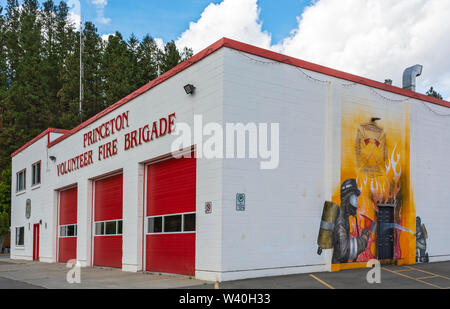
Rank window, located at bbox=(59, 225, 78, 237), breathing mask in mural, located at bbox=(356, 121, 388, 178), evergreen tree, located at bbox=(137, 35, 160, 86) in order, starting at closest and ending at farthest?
breathing mask in mural, located at bbox=(356, 121, 388, 178) → window, located at bbox=(59, 225, 78, 237) → evergreen tree, located at bbox=(137, 35, 160, 86)

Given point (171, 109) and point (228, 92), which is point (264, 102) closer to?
point (228, 92)

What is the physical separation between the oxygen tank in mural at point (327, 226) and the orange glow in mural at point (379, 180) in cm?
35

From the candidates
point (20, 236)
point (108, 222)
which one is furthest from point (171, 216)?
point (20, 236)

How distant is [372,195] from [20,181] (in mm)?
28614

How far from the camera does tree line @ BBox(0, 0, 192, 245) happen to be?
4725cm

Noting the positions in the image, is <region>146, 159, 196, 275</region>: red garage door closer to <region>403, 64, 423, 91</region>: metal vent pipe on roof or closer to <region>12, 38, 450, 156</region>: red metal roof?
<region>12, 38, 450, 156</region>: red metal roof

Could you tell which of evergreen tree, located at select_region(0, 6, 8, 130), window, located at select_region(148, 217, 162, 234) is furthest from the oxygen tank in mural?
evergreen tree, located at select_region(0, 6, 8, 130)

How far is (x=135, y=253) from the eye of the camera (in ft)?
63.2

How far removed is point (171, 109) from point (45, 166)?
17134 millimetres

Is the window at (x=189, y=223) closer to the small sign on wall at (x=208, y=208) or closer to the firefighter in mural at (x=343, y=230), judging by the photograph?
the small sign on wall at (x=208, y=208)

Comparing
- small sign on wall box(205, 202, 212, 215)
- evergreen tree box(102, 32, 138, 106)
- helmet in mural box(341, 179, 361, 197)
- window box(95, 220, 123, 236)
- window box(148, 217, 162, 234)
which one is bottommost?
window box(95, 220, 123, 236)

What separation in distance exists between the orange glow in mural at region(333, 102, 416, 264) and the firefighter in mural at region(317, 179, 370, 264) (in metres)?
0.07

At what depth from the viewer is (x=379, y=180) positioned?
60.4ft

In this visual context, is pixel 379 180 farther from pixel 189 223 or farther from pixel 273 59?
pixel 189 223
